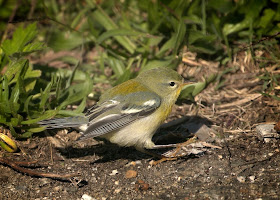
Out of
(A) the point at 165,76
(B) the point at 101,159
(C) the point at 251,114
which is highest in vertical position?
(A) the point at 165,76

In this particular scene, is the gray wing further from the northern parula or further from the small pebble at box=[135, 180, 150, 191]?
the small pebble at box=[135, 180, 150, 191]

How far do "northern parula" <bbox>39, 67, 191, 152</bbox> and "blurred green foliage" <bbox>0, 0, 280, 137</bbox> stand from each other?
1.68ft

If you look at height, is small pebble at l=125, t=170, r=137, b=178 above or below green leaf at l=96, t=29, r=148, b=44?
below

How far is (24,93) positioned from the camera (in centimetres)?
466

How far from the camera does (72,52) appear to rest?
6672 mm

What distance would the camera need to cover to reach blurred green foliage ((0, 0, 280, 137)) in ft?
15.8

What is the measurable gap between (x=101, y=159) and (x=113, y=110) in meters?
0.63

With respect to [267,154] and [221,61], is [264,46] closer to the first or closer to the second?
[221,61]

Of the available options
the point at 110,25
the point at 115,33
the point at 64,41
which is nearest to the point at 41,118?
the point at 115,33

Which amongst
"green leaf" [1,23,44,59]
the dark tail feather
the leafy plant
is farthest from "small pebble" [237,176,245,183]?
"green leaf" [1,23,44,59]

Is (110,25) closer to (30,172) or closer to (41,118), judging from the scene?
(41,118)

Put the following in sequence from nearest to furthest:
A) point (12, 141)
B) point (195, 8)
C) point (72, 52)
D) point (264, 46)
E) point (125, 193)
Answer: point (125, 193) → point (12, 141) → point (264, 46) → point (195, 8) → point (72, 52)

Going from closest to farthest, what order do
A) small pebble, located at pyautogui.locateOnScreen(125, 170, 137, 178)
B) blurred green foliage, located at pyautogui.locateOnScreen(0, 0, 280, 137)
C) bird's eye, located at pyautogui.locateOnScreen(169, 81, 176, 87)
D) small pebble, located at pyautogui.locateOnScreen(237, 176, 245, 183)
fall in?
small pebble, located at pyautogui.locateOnScreen(237, 176, 245, 183) → small pebble, located at pyautogui.locateOnScreen(125, 170, 137, 178) → bird's eye, located at pyautogui.locateOnScreen(169, 81, 176, 87) → blurred green foliage, located at pyautogui.locateOnScreen(0, 0, 280, 137)

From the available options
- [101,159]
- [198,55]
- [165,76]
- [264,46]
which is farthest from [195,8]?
[101,159]
